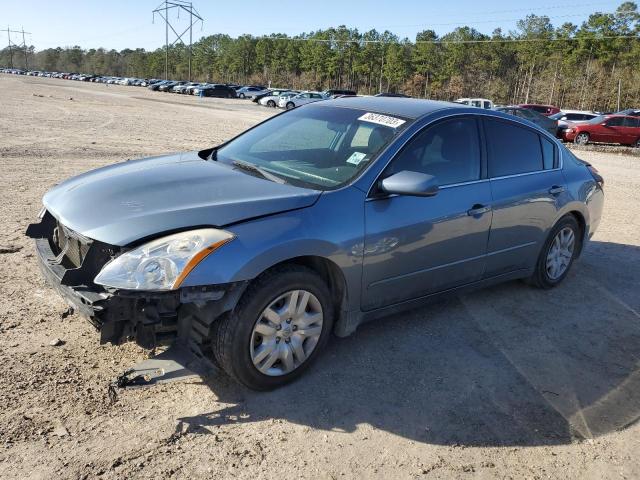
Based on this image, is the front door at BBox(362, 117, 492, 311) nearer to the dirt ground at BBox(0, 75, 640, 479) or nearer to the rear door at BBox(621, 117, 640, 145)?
the dirt ground at BBox(0, 75, 640, 479)

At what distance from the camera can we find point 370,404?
329 centimetres

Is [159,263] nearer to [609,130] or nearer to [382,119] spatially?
[382,119]

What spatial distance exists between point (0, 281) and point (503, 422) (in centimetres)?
404

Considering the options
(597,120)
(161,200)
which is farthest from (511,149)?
(597,120)

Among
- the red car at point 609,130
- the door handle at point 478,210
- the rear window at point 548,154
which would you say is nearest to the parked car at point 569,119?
the red car at point 609,130

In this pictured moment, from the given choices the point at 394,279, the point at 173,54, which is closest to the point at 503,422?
the point at 394,279

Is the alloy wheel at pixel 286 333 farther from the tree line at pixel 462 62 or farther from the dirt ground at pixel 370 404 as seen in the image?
the tree line at pixel 462 62

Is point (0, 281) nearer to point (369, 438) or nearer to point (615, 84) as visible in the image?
point (369, 438)

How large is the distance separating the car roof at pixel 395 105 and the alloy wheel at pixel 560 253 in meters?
1.78

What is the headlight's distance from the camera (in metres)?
2.79

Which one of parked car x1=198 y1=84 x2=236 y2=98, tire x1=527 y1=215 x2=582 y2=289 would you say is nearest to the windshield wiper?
tire x1=527 y1=215 x2=582 y2=289

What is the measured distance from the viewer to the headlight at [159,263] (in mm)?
2785

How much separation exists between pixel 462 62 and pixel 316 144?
84455 millimetres

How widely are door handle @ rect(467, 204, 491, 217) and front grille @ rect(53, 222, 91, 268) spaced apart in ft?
8.84
